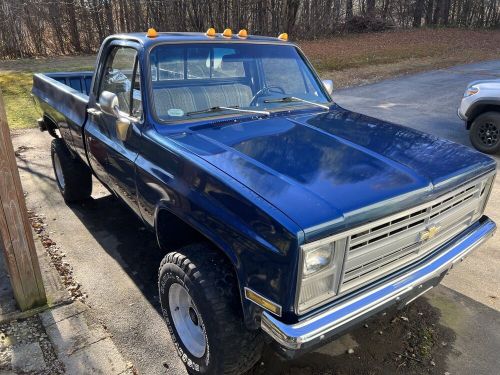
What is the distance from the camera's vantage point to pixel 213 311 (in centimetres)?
226

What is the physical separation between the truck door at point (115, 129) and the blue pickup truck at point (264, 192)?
18 millimetres

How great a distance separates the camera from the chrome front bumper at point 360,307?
6.50 ft

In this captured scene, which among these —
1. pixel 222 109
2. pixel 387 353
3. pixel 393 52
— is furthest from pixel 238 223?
pixel 393 52

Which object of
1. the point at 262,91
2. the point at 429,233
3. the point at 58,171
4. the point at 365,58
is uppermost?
the point at 262,91

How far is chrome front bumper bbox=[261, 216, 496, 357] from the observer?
6.50ft

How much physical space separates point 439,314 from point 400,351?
22.6 inches

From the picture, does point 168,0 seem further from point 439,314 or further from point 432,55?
point 439,314

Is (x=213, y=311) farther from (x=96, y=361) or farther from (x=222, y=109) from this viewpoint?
(x=222, y=109)

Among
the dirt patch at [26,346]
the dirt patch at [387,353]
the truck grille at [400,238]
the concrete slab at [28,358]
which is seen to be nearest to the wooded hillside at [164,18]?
the dirt patch at [26,346]

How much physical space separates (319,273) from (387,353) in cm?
123

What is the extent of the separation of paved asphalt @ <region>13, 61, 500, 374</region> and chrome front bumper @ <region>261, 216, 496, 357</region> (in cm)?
72

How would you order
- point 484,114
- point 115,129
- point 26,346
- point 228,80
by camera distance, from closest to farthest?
point 26,346, point 115,129, point 228,80, point 484,114

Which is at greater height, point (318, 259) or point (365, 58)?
point (318, 259)

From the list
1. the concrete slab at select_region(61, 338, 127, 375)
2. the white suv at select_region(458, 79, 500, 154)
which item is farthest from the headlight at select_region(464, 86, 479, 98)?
the concrete slab at select_region(61, 338, 127, 375)
